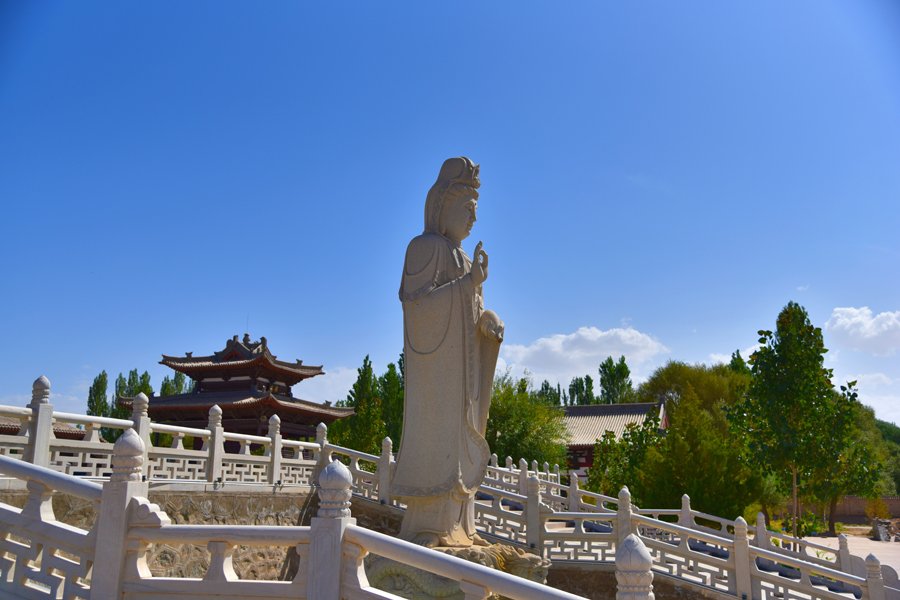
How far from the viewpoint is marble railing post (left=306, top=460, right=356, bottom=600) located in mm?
3500

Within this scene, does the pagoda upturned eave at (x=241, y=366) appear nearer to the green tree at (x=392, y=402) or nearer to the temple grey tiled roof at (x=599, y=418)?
the green tree at (x=392, y=402)

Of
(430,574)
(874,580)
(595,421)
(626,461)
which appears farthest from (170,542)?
(595,421)

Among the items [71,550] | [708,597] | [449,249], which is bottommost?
[708,597]

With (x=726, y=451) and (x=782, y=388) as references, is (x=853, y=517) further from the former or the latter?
(x=782, y=388)

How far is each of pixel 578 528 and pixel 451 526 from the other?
3.48 m

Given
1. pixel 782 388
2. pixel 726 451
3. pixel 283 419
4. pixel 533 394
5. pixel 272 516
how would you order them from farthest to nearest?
1. pixel 533 394
2. pixel 283 419
3. pixel 726 451
4. pixel 782 388
5. pixel 272 516

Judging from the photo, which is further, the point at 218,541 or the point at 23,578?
the point at 23,578

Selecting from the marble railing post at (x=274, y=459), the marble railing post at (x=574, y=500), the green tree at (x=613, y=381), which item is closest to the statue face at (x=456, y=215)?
the marble railing post at (x=274, y=459)

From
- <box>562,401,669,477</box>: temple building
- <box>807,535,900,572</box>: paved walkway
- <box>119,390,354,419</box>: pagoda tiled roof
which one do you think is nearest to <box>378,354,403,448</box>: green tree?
<box>119,390,354,419</box>: pagoda tiled roof

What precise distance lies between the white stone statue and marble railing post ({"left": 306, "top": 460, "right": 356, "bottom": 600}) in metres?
2.48

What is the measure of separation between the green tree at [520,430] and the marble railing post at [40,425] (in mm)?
17114

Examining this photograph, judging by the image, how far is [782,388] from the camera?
1212 cm

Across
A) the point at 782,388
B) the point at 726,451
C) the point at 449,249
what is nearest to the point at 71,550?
the point at 449,249

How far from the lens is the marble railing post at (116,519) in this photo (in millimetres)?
3695
